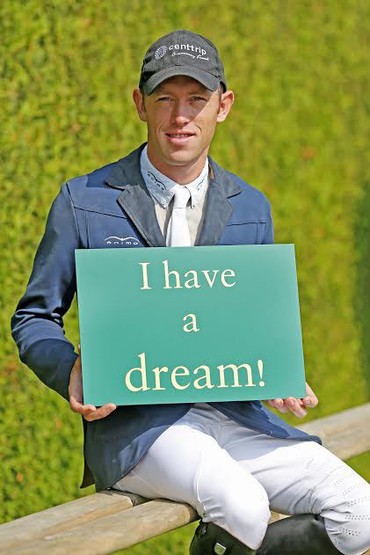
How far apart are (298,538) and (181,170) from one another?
889 millimetres

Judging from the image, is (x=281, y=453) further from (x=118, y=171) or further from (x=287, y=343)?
(x=118, y=171)

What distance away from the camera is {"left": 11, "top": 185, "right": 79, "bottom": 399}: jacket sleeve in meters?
2.86

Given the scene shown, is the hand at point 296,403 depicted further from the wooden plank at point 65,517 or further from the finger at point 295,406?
the wooden plank at point 65,517

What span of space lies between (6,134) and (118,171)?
2.33 ft

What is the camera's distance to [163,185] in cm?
301

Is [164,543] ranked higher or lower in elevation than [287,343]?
lower

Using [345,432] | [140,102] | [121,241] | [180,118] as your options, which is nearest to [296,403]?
[121,241]

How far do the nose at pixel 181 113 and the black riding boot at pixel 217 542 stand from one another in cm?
90

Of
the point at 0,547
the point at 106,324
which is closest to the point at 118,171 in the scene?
the point at 106,324

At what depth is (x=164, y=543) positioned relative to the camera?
4.24 meters

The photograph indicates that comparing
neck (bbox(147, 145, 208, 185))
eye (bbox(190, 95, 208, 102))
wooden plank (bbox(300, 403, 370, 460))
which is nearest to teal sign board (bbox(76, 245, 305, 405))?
neck (bbox(147, 145, 208, 185))

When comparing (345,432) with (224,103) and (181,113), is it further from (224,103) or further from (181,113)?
(181,113)

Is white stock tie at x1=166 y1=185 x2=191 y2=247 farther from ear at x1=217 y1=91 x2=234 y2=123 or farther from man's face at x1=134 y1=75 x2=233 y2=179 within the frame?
ear at x1=217 y1=91 x2=234 y2=123

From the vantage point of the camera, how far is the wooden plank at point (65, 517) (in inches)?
106
